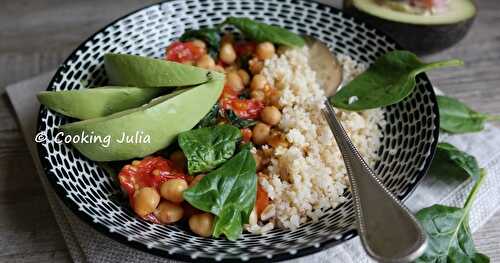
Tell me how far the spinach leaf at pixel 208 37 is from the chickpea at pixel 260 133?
497 mm

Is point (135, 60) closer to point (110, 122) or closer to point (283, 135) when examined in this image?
point (110, 122)

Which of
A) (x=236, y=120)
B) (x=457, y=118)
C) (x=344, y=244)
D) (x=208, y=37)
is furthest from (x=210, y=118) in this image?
(x=457, y=118)

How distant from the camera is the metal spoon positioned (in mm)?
1369

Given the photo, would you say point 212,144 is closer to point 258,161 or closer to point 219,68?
point 258,161

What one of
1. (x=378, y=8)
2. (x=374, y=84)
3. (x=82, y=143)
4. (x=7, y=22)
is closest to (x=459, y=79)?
(x=378, y=8)

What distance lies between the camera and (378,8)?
103 inches

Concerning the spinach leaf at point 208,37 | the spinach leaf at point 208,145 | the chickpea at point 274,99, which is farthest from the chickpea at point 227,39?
the spinach leaf at point 208,145

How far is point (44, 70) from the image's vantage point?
2732 millimetres

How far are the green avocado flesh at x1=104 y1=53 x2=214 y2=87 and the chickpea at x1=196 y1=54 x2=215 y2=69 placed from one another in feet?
0.92

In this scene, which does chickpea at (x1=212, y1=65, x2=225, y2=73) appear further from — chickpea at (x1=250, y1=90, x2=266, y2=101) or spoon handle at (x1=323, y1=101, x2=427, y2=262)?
spoon handle at (x1=323, y1=101, x2=427, y2=262)

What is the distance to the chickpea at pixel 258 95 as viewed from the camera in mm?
2152

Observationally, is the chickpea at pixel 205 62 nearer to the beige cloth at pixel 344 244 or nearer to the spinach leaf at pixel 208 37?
the spinach leaf at pixel 208 37

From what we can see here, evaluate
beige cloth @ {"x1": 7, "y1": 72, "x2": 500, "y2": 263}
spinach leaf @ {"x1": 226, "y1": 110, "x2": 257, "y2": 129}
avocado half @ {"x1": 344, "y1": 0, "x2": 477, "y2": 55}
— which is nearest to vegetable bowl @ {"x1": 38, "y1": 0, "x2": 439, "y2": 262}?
spinach leaf @ {"x1": 226, "y1": 110, "x2": 257, "y2": 129}

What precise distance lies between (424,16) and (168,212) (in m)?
1.58
